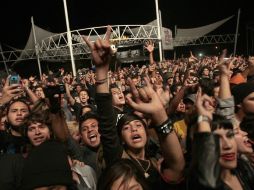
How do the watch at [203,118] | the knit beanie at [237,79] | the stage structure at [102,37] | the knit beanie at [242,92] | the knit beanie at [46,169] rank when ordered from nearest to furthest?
the watch at [203,118] < the knit beanie at [46,169] < the knit beanie at [242,92] < the knit beanie at [237,79] < the stage structure at [102,37]

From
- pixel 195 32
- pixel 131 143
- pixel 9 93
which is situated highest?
pixel 195 32

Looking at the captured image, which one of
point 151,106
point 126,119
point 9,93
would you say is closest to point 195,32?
point 9,93

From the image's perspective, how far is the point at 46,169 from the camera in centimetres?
251

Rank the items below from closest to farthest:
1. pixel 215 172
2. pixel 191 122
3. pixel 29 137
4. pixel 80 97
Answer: pixel 215 172 < pixel 191 122 < pixel 29 137 < pixel 80 97

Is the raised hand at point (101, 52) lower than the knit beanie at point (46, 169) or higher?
higher

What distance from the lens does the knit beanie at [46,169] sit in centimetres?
247

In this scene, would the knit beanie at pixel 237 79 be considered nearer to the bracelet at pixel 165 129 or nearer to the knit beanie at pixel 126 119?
the knit beanie at pixel 126 119

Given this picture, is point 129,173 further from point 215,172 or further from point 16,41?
point 16,41

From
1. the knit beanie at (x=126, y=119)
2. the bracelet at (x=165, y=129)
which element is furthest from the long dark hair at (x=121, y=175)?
the knit beanie at (x=126, y=119)

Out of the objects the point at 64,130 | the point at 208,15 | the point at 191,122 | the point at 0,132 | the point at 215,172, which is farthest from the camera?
the point at 208,15

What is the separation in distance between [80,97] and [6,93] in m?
3.70

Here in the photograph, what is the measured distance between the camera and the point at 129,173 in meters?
2.57

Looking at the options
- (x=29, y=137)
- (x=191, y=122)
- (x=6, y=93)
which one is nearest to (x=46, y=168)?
(x=191, y=122)

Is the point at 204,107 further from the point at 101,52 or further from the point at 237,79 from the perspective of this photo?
the point at 237,79
